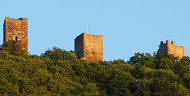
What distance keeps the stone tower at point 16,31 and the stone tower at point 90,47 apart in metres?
5.16

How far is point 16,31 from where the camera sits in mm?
71312

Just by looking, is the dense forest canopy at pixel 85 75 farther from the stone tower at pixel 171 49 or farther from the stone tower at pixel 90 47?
the stone tower at pixel 171 49

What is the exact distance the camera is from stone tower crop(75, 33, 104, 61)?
72812 millimetres

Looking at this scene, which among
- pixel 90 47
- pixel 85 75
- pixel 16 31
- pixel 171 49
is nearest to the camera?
pixel 85 75

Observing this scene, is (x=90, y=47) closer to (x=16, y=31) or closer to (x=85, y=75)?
(x=85, y=75)

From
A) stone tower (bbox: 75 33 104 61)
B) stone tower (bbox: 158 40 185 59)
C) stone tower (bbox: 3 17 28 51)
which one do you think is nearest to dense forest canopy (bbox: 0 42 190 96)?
stone tower (bbox: 3 17 28 51)

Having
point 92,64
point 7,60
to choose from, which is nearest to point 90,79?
point 92,64

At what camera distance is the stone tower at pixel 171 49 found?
80750 millimetres

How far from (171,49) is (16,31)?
675 inches

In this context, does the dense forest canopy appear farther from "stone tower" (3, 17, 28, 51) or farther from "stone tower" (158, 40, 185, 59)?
"stone tower" (158, 40, 185, 59)

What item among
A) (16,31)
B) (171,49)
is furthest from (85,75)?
(171,49)

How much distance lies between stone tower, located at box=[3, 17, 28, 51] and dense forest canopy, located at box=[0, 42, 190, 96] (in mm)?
1124

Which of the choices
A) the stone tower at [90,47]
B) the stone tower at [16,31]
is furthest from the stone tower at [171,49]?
the stone tower at [16,31]

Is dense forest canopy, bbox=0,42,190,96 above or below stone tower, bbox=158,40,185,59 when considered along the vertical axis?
below
